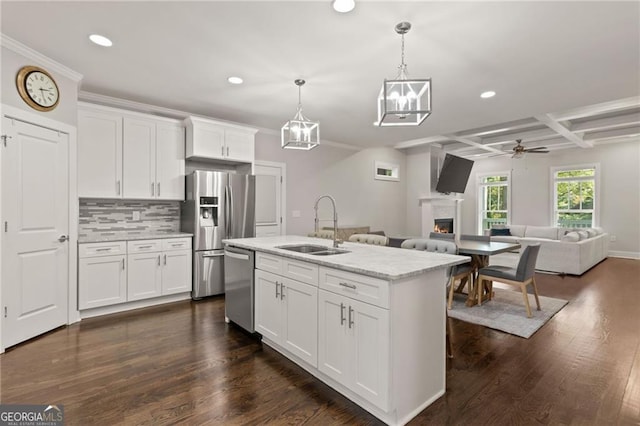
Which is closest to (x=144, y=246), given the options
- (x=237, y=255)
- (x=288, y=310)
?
(x=237, y=255)

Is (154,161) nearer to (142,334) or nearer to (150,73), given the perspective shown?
(150,73)

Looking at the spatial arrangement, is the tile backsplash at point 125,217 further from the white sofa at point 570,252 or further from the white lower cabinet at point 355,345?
the white sofa at point 570,252

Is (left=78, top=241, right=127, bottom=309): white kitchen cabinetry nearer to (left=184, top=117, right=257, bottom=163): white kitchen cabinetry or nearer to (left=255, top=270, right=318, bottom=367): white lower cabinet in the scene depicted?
(left=184, top=117, right=257, bottom=163): white kitchen cabinetry

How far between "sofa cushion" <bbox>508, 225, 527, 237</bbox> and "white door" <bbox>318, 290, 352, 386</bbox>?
808 centimetres

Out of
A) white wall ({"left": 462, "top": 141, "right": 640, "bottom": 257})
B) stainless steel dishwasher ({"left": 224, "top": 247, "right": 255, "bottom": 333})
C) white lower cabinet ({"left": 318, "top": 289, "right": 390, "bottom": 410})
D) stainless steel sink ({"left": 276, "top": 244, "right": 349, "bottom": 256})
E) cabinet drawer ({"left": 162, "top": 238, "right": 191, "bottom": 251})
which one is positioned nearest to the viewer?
white lower cabinet ({"left": 318, "top": 289, "right": 390, "bottom": 410})

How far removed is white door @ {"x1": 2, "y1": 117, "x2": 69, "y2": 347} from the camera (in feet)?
9.00

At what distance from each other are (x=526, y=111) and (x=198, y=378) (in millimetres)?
5284

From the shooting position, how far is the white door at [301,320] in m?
2.21

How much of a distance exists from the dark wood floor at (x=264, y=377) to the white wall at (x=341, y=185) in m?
3.11

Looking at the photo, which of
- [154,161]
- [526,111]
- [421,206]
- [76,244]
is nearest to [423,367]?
[76,244]

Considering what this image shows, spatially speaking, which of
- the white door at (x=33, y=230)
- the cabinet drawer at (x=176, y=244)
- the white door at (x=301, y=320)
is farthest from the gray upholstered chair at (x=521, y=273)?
the white door at (x=33, y=230)

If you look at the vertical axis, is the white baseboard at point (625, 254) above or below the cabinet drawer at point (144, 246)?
below

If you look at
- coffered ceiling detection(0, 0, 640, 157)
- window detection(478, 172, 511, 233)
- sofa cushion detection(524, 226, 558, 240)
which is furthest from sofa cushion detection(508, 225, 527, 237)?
coffered ceiling detection(0, 0, 640, 157)

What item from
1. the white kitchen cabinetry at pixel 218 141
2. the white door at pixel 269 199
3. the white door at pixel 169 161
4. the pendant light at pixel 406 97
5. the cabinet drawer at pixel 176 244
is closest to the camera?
the pendant light at pixel 406 97
